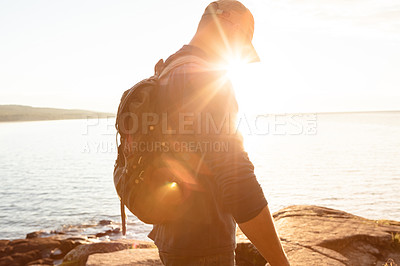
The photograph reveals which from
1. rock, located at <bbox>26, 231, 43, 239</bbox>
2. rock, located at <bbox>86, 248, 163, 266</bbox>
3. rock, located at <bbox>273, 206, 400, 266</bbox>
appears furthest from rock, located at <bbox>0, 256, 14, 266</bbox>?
rock, located at <bbox>273, 206, 400, 266</bbox>

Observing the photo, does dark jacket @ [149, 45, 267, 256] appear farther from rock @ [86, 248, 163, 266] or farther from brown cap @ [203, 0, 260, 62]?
rock @ [86, 248, 163, 266]

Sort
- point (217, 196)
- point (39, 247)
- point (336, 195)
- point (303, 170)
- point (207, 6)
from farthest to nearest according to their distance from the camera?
point (303, 170) < point (336, 195) < point (39, 247) < point (207, 6) < point (217, 196)

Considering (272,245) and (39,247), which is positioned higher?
(272,245)

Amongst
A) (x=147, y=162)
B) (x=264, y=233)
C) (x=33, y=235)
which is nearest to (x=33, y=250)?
(x=33, y=235)

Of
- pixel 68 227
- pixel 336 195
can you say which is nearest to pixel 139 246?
pixel 68 227

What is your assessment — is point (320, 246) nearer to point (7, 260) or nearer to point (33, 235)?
point (7, 260)

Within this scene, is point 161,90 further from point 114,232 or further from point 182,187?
point 114,232

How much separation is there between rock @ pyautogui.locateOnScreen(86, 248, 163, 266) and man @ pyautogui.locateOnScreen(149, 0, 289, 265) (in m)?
4.13

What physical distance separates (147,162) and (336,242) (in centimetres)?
512

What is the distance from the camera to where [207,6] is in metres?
2.11

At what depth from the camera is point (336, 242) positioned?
613 cm

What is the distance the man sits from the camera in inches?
68.2

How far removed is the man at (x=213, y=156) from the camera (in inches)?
68.2

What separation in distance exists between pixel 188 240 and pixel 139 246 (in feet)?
21.3
